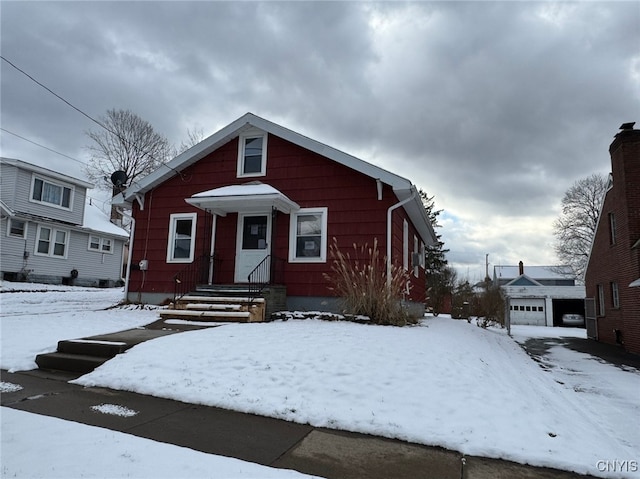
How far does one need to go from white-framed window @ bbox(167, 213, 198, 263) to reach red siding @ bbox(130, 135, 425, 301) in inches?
6.6

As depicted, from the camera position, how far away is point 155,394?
446 centimetres

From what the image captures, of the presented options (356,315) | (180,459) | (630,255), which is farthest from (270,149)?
(630,255)

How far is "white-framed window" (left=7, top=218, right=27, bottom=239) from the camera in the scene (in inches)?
714

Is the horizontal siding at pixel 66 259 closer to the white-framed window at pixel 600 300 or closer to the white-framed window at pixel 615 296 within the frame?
the white-framed window at pixel 615 296

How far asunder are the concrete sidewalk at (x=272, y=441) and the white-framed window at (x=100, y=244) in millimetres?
20708

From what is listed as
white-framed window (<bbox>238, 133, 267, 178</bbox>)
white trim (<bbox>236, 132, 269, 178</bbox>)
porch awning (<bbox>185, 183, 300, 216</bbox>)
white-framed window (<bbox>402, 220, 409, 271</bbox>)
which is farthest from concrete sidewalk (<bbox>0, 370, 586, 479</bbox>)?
white-framed window (<bbox>402, 220, 409, 271</bbox>)

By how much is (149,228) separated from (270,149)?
461cm

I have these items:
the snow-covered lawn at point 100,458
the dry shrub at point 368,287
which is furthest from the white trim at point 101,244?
the snow-covered lawn at point 100,458

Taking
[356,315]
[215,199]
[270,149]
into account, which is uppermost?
[270,149]

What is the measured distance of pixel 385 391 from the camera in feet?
14.0

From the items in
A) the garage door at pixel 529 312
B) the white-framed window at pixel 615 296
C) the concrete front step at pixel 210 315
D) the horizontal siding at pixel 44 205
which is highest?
the horizontal siding at pixel 44 205

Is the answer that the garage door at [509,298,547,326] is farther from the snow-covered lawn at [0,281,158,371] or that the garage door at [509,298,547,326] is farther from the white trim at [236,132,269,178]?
the snow-covered lawn at [0,281,158,371]

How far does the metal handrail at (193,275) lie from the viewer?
10984mm

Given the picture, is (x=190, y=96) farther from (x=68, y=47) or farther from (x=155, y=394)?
(x=155, y=394)
